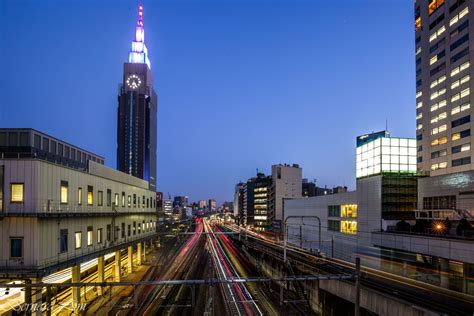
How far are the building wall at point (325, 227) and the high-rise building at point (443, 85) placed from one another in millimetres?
19257

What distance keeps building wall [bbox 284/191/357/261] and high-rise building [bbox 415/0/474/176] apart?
1926cm

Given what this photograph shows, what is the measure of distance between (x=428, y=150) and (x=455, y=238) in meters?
38.6

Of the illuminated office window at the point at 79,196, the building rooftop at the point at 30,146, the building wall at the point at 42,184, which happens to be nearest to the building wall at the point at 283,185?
the building rooftop at the point at 30,146

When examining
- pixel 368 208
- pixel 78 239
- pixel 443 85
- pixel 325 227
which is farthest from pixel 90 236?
pixel 443 85

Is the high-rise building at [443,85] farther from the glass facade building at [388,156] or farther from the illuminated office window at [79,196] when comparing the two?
the illuminated office window at [79,196]

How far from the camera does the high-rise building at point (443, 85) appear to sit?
199 ft

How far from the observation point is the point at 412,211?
2135 inches

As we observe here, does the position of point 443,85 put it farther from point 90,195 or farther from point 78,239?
point 78,239

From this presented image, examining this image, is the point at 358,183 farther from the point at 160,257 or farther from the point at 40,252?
the point at 40,252

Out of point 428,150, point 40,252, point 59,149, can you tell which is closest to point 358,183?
point 428,150

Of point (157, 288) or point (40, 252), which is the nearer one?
point (40, 252)

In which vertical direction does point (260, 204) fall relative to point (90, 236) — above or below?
below

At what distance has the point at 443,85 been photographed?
66312 mm

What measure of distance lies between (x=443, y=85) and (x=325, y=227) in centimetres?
3542
